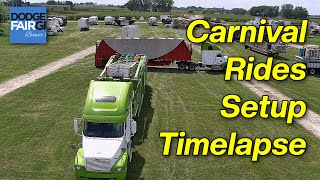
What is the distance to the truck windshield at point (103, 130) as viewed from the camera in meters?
15.5

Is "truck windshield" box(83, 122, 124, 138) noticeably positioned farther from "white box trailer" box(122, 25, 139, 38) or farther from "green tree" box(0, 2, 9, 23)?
"green tree" box(0, 2, 9, 23)

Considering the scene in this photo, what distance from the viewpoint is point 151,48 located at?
1609 inches

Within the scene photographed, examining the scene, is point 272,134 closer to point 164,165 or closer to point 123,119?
point 164,165

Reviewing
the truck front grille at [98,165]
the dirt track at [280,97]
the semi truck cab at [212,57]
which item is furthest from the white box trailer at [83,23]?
the truck front grille at [98,165]

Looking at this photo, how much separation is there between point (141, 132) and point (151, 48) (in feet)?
66.6

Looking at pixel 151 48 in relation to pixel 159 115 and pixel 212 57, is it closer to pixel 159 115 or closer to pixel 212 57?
pixel 212 57

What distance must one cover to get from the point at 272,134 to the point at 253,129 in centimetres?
129

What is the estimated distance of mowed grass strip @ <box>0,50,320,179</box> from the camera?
17.6 metres

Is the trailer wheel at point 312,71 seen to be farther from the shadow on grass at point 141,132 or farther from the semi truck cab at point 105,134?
the semi truck cab at point 105,134

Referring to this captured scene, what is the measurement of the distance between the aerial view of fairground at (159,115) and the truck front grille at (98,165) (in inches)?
1.6

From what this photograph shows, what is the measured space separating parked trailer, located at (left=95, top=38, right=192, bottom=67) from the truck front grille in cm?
2734

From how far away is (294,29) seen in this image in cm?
2916

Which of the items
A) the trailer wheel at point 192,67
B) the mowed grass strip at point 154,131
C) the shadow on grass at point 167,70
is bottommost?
the mowed grass strip at point 154,131

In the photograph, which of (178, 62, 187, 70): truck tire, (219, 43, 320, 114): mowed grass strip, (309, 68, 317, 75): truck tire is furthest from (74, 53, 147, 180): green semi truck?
(309, 68, 317, 75): truck tire
